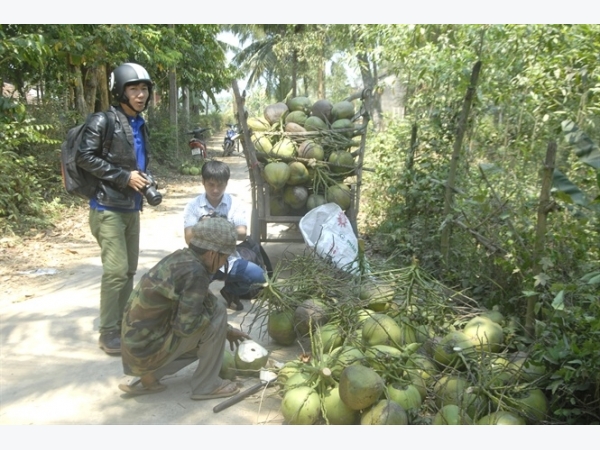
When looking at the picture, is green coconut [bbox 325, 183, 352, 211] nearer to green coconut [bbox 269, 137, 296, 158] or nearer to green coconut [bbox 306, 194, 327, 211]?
green coconut [bbox 306, 194, 327, 211]

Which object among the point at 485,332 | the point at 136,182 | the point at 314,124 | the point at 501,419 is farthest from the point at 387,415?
the point at 314,124

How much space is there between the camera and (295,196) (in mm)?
5316

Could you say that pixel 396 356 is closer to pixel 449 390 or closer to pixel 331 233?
pixel 449 390

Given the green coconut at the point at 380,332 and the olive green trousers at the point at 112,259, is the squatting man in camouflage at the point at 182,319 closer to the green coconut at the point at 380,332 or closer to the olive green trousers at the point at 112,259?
the olive green trousers at the point at 112,259

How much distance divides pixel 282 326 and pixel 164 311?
1006 mm

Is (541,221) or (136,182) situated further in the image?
(136,182)

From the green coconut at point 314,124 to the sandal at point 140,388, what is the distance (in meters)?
3.04

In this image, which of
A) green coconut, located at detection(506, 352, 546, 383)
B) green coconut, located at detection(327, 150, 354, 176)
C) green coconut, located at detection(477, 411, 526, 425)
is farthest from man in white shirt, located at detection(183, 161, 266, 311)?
green coconut, located at detection(477, 411, 526, 425)

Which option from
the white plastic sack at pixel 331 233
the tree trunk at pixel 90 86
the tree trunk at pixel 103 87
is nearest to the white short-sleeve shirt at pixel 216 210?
the white plastic sack at pixel 331 233

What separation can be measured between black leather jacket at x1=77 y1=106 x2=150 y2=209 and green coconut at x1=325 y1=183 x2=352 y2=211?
2.05 metres

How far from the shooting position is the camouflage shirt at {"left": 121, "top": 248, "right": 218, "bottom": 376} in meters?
2.96

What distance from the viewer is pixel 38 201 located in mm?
8047

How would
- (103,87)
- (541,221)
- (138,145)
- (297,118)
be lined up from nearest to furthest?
(541,221) < (138,145) < (297,118) < (103,87)

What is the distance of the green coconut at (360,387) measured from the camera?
2684 millimetres
